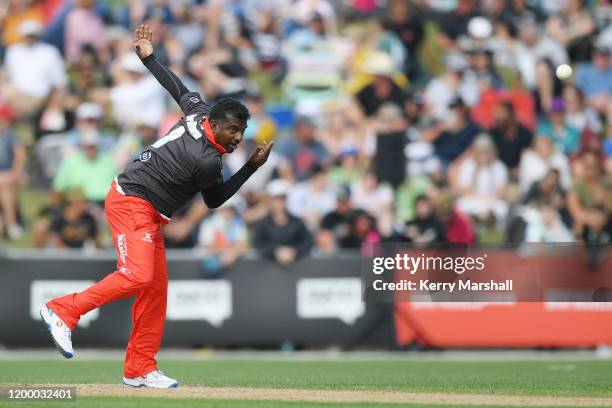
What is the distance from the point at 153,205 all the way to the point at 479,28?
11256 mm

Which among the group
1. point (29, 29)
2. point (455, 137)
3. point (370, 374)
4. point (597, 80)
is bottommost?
point (370, 374)

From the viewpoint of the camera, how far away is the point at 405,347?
16125 millimetres

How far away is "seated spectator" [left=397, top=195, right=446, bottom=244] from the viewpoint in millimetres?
16375

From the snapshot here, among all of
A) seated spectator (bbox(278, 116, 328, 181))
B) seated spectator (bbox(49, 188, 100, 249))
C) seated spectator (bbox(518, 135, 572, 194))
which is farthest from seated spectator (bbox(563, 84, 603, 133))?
seated spectator (bbox(49, 188, 100, 249))

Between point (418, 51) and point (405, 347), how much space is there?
6.41 m

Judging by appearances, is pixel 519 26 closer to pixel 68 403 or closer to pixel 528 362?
pixel 528 362

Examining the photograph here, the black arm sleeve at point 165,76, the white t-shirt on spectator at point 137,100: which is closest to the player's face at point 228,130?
the black arm sleeve at point 165,76

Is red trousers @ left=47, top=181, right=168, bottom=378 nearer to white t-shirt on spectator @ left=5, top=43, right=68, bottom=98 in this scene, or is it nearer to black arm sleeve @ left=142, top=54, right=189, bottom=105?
black arm sleeve @ left=142, top=54, right=189, bottom=105

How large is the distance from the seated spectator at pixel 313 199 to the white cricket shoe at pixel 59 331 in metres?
8.17

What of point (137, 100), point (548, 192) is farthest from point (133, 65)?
point (548, 192)

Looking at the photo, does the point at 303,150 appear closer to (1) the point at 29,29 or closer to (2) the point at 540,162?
(2) the point at 540,162

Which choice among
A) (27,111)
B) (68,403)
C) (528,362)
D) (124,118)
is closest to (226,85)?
(124,118)

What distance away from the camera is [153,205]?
9875mm

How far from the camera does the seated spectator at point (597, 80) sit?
64.4 feet
